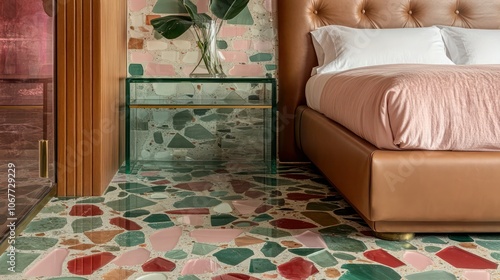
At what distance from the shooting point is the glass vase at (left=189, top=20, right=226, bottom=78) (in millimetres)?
3318

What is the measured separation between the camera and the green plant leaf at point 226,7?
10.6ft

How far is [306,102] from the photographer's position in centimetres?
335

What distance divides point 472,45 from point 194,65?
1515mm

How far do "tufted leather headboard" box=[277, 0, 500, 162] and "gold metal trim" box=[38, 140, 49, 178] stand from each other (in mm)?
1495

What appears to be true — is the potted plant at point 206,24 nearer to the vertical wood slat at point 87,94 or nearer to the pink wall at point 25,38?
the vertical wood slat at point 87,94

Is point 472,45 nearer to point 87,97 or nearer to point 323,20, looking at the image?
point 323,20

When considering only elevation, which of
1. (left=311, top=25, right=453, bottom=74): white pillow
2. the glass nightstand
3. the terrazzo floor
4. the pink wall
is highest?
(left=311, top=25, right=453, bottom=74): white pillow

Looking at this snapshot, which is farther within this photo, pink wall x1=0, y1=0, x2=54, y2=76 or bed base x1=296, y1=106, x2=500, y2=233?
bed base x1=296, y1=106, x2=500, y2=233

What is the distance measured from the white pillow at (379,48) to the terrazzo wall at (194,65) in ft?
1.41

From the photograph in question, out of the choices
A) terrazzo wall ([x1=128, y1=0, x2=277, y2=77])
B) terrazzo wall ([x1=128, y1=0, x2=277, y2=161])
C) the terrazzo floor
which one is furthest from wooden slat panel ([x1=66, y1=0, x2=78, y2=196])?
terrazzo wall ([x1=128, y1=0, x2=277, y2=77])

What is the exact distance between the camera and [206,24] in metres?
3.30

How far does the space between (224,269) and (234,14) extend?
6.44 feet

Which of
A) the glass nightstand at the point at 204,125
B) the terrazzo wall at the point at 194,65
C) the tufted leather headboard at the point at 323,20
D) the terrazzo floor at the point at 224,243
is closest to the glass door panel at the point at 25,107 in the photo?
the terrazzo floor at the point at 224,243

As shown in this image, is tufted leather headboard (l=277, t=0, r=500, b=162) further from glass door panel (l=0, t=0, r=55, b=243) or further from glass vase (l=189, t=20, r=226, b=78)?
glass door panel (l=0, t=0, r=55, b=243)
